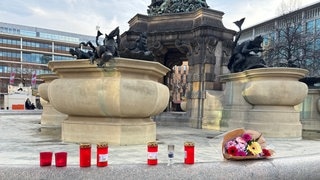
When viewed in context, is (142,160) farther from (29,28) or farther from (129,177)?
(29,28)

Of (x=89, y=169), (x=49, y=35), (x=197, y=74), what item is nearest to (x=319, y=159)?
(x=89, y=169)

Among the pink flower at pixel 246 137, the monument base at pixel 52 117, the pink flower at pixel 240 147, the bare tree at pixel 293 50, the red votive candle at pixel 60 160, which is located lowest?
the monument base at pixel 52 117

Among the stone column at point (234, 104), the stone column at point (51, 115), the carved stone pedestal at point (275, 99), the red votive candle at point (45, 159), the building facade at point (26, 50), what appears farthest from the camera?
the building facade at point (26, 50)

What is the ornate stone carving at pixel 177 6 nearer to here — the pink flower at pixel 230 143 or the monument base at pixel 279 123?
the monument base at pixel 279 123

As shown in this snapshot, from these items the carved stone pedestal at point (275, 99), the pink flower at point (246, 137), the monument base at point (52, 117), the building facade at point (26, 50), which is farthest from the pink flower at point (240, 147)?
the building facade at point (26, 50)

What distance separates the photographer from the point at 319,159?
17.6 feet

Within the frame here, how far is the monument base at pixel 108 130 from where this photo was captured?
7492 millimetres

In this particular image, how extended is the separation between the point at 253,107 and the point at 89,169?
25.7 ft

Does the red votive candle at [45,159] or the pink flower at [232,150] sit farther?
the pink flower at [232,150]

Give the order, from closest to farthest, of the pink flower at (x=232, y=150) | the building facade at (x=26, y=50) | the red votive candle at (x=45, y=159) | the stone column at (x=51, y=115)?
the red votive candle at (x=45, y=159) → the pink flower at (x=232, y=150) → the stone column at (x=51, y=115) → the building facade at (x=26, y=50)

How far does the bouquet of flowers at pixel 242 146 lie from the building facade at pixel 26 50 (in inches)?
2684

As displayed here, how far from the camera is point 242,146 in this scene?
476cm

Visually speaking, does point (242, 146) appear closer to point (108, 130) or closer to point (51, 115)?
point (108, 130)

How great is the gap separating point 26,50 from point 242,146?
83.6 m
